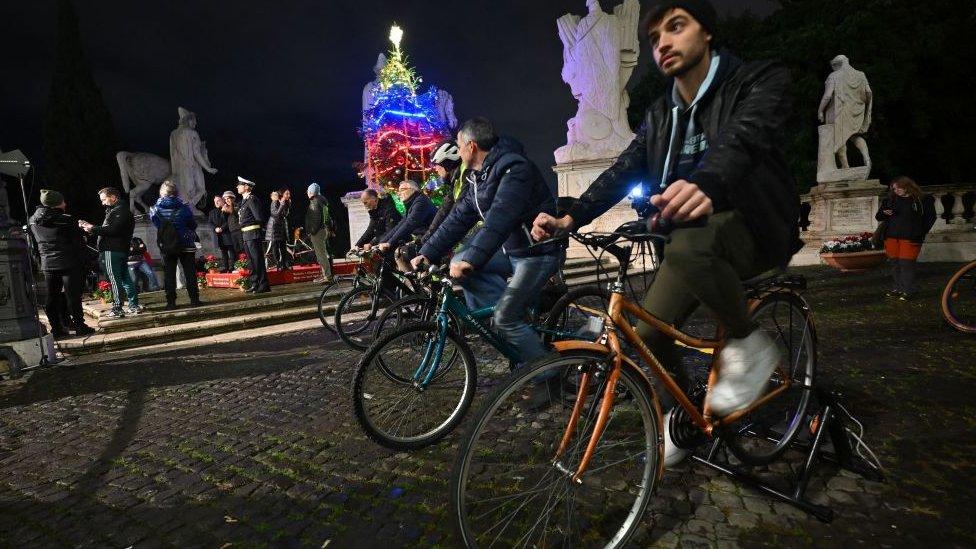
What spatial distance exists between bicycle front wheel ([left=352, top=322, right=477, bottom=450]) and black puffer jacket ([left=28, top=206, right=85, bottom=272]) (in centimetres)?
649

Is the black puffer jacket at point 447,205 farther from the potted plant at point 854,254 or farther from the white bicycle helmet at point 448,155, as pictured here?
the potted plant at point 854,254

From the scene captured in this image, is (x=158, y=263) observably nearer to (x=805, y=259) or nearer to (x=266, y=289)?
(x=266, y=289)

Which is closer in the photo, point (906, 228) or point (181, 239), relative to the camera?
point (906, 228)

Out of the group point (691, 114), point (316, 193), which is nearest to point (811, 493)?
point (691, 114)

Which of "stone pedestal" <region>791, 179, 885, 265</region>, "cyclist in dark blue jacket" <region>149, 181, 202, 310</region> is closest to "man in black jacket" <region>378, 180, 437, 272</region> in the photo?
"cyclist in dark blue jacket" <region>149, 181, 202, 310</region>

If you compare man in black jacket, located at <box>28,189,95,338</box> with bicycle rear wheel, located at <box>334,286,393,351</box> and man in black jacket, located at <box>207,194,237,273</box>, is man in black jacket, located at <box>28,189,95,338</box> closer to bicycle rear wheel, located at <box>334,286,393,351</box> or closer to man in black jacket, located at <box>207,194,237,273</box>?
bicycle rear wheel, located at <box>334,286,393,351</box>

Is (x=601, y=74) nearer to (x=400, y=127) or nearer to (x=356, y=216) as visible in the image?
(x=400, y=127)

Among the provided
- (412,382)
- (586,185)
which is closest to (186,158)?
(586,185)

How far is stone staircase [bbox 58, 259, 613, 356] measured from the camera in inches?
279

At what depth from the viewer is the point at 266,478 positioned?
2.85m

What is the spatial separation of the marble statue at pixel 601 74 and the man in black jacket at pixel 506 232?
1123 centimetres

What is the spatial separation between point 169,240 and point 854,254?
12592 mm

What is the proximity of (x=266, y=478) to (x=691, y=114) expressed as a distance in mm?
2820

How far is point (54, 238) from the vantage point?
275 inches
